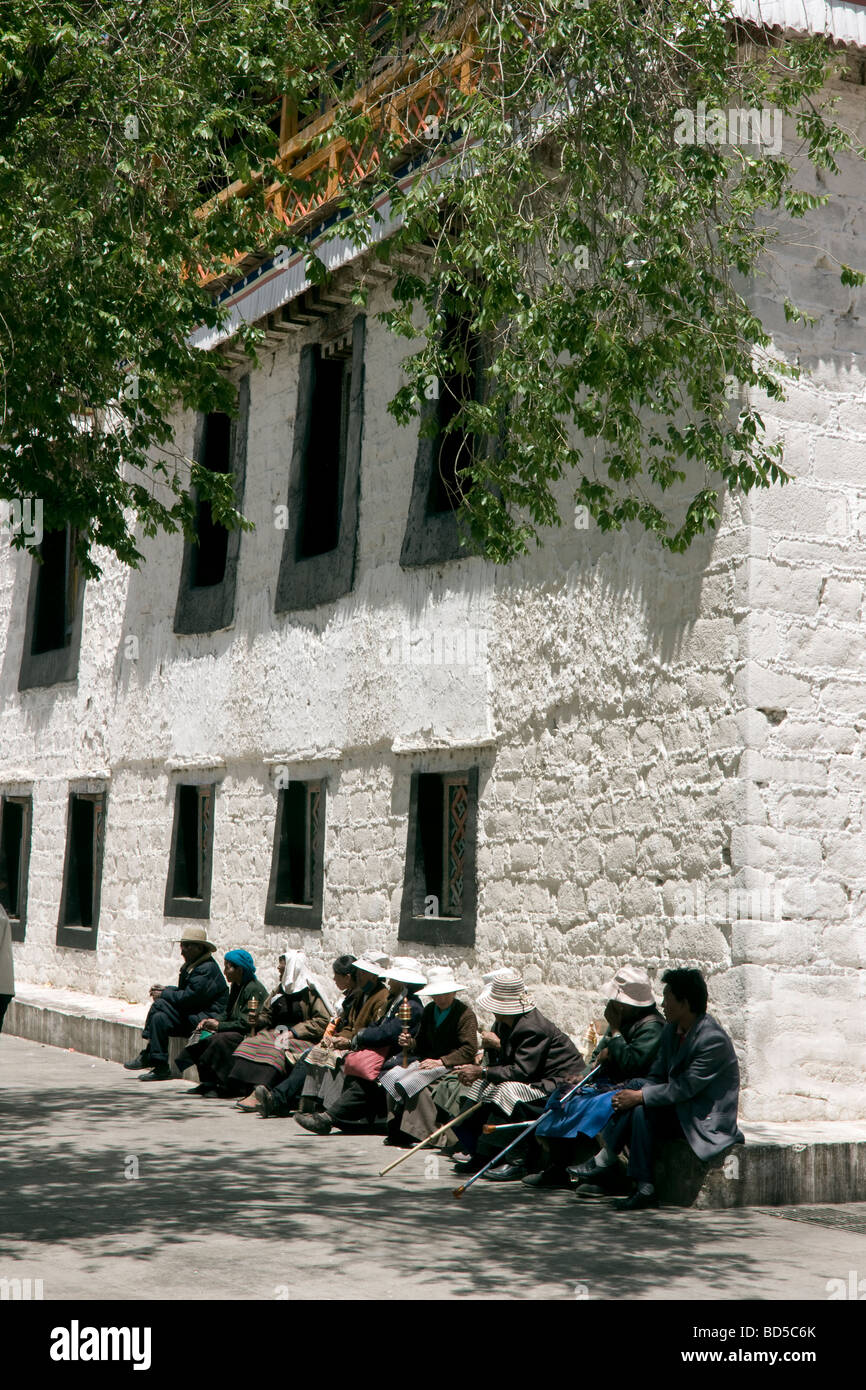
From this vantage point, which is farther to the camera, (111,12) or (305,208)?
(305,208)

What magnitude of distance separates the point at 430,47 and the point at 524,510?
340cm

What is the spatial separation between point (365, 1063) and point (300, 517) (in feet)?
17.4

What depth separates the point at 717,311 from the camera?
305 inches

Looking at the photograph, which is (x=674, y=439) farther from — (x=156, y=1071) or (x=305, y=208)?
(x=156, y=1071)

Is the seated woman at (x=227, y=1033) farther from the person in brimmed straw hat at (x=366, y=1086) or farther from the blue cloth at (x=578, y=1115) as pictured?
the blue cloth at (x=578, y=1115)

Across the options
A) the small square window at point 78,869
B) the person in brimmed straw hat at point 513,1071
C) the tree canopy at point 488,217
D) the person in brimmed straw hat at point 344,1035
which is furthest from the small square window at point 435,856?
the small square window at point 78,869

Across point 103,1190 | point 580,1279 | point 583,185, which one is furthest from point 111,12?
point 580,1279

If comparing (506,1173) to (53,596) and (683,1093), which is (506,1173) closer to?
(683,1093)

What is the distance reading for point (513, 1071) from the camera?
872cm

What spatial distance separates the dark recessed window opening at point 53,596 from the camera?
19.2 meters

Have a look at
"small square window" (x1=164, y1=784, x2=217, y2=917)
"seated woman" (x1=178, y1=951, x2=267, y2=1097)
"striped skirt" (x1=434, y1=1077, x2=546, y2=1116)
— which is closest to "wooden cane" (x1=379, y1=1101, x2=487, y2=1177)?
"striped skirt" (x1=434, y1=1077, x2=546, y2=1116)

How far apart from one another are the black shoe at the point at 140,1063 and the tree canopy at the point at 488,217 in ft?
15.7

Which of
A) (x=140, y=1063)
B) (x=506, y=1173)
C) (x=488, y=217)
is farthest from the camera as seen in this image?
(x=140, y=1063)

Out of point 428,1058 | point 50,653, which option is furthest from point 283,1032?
point 50,653
